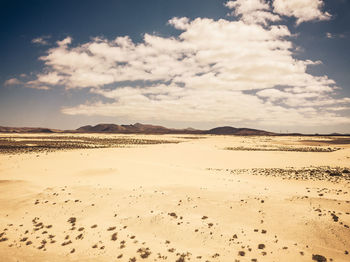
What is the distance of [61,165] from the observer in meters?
29.8

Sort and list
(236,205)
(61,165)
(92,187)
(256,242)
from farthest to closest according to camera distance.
Answer: (61,165) < (92,187) < (236,205) < (256,242)

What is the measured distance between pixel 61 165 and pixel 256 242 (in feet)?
90.6

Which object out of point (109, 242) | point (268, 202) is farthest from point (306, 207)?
point (109, 242)

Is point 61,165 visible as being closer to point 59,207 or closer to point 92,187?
point 92,187

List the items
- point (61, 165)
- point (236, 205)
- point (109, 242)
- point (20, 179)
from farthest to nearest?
point (61, 165)
point (20, 179)
point (236, 205)
point (109, 242)

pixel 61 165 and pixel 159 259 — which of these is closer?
pixel 159 259

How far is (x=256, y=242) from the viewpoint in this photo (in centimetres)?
997

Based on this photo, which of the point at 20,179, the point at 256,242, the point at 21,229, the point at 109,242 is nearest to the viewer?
the point at 256,242

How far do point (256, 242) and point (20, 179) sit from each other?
2284cm

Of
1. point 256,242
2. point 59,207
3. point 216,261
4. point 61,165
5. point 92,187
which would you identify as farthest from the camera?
point 61,165

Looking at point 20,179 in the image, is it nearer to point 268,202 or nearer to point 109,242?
point 109,242

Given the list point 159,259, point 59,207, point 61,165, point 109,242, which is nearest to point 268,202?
point 159,259

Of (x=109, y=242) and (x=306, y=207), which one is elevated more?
(x=306, y=207)

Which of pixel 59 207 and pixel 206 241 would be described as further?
pixel 59 207
